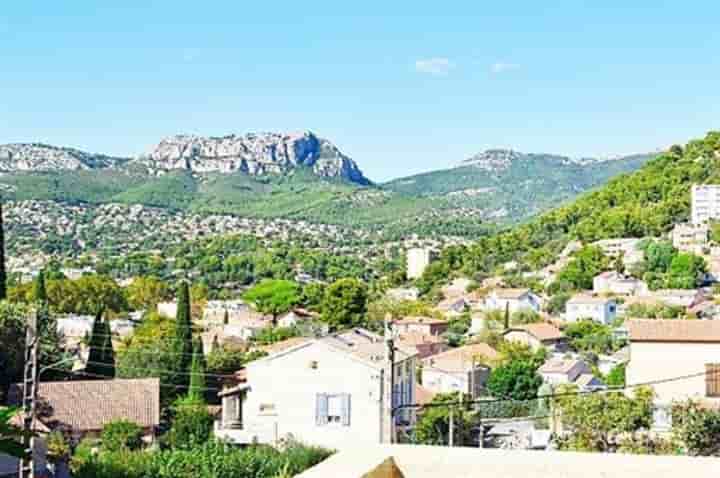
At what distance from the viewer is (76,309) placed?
52875 mm

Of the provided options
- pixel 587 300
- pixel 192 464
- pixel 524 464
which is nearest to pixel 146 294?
pixel 587 300

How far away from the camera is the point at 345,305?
145ft

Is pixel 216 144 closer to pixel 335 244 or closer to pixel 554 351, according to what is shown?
pixel 335 244

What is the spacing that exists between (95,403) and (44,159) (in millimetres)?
123140

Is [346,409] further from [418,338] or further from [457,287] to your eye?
[457,287]

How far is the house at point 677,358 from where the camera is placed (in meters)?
20.6

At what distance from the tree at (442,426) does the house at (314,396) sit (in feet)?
1.90

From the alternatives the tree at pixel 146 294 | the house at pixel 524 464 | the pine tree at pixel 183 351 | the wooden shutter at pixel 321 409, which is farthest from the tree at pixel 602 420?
the tree at pixel 146 294

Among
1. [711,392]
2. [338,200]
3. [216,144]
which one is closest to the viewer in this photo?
[711,392]

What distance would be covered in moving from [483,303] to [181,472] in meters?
43.2

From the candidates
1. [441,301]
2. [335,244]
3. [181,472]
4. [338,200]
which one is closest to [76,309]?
[441,301]

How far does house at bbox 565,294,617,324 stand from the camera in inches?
2037

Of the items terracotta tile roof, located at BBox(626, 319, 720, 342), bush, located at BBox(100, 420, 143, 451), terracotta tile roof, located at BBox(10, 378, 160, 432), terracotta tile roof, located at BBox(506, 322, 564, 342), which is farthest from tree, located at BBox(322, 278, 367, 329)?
terracotta tile roof, located at BBox(626, 319, 720, 342)

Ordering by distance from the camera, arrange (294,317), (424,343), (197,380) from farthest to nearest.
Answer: (294,317) < (424,343) < (197,380)
